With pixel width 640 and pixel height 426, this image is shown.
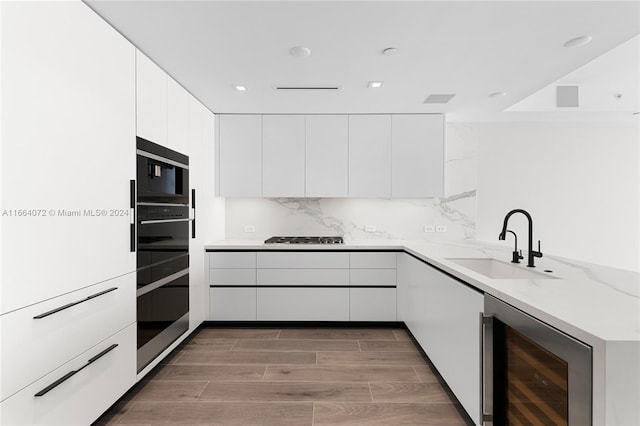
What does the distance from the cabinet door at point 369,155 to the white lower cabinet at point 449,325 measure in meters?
0.98

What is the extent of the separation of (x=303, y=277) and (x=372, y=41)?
226 centimetres

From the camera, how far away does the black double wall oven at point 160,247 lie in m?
2.20

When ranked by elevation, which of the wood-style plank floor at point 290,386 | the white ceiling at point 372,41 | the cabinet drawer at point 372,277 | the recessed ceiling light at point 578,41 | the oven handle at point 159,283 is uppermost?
the white ceiling at point 372,41

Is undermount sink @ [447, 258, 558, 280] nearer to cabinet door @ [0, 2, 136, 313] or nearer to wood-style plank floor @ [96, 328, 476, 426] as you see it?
wood-style plank floor @ [96, 328, 476, 426]

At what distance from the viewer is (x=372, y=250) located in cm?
341

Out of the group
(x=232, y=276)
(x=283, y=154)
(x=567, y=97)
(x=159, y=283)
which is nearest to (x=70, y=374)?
(x=159, y=283)

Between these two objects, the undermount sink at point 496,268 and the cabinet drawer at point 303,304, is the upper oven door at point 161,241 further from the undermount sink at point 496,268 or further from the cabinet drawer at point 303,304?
the undermount sink at point 496,268

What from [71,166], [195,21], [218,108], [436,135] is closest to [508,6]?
[195,21]

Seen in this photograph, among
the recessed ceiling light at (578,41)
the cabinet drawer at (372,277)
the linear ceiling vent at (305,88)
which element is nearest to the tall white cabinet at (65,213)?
A: the linear ceiling vent at (305,88)

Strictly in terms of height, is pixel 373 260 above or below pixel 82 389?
above

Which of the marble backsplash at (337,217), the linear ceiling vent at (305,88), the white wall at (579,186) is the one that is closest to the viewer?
the linear ceiling vent at (305,88)

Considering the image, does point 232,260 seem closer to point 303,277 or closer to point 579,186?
point 303,277

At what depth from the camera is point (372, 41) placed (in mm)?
2068

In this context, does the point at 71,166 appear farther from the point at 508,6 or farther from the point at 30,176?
the point at 508,6
